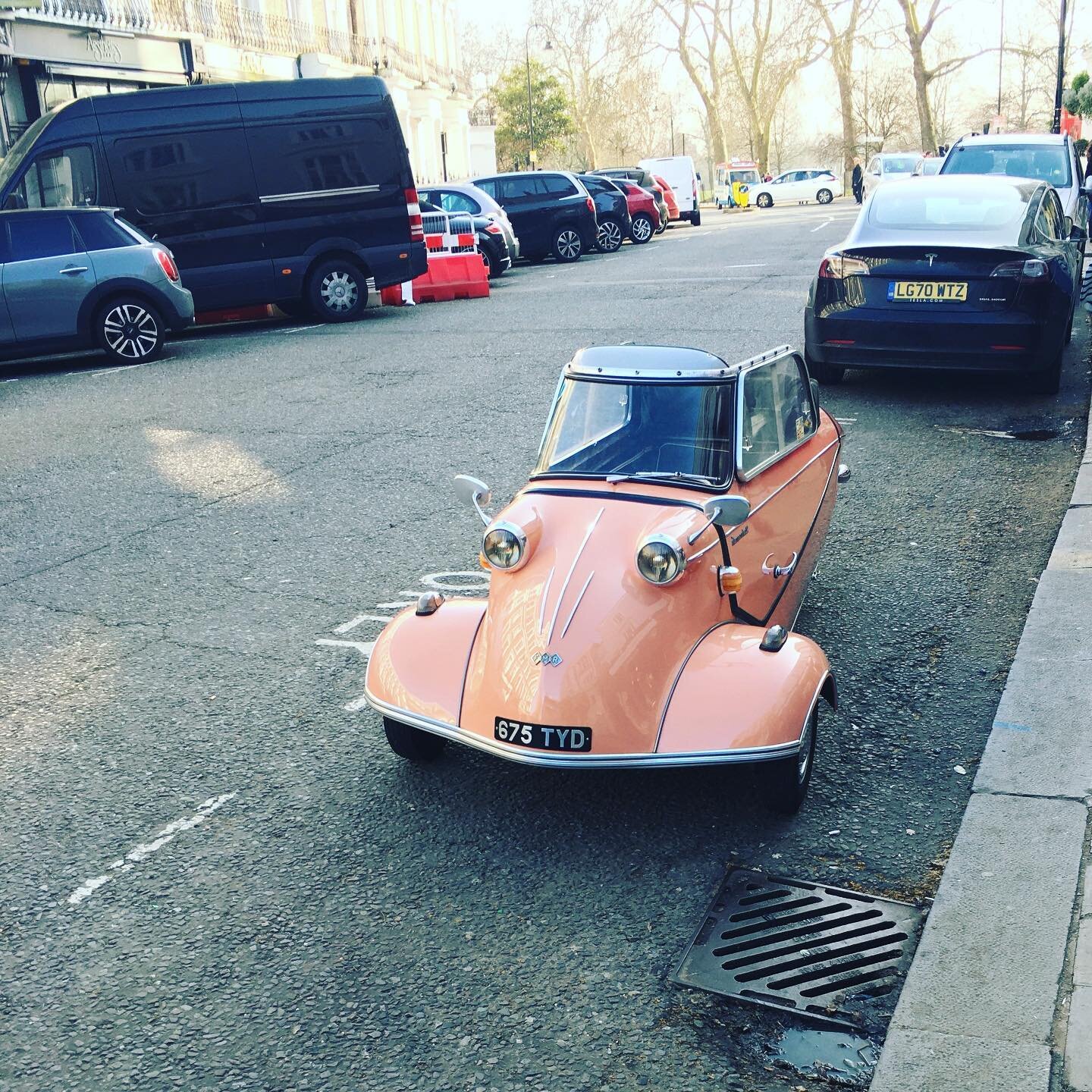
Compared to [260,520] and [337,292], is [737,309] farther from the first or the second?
[260,520]

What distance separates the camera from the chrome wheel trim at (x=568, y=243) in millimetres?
25656

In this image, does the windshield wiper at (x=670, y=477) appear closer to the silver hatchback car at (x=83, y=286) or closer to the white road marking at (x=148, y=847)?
the white road marking at (x=148, y=847)

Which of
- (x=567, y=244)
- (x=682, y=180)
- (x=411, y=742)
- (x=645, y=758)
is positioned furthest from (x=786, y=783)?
(x=682, y=180)

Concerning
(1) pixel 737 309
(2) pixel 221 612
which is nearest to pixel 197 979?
(2) pixel 221 612

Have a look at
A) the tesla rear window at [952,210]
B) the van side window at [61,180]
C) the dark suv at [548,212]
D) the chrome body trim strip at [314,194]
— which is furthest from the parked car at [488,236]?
the tesla rear window at [952,210]

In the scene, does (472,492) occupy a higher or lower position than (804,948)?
higher

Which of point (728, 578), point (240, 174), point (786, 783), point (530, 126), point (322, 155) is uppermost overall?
point (530, 126)

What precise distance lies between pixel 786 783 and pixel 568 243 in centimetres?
2291

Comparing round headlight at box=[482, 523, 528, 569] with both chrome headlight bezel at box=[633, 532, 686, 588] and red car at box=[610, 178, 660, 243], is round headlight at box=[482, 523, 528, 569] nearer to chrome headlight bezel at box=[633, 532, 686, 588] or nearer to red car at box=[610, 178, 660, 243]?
chrome headlight bezel at box=[633, 532, 686, 588]

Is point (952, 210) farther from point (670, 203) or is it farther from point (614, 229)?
point (670, 203)

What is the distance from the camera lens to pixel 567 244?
25750 mm

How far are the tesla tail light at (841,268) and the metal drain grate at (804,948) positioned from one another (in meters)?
6.64

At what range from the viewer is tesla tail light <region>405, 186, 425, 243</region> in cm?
1612

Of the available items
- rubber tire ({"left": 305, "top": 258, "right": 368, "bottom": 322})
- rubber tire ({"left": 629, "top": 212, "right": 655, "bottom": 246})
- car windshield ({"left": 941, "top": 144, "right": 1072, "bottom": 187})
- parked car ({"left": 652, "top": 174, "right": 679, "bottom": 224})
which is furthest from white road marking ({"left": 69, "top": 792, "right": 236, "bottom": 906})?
parked car ({"left": 652, "top": 174, "right": 679, "bottom": 224})
